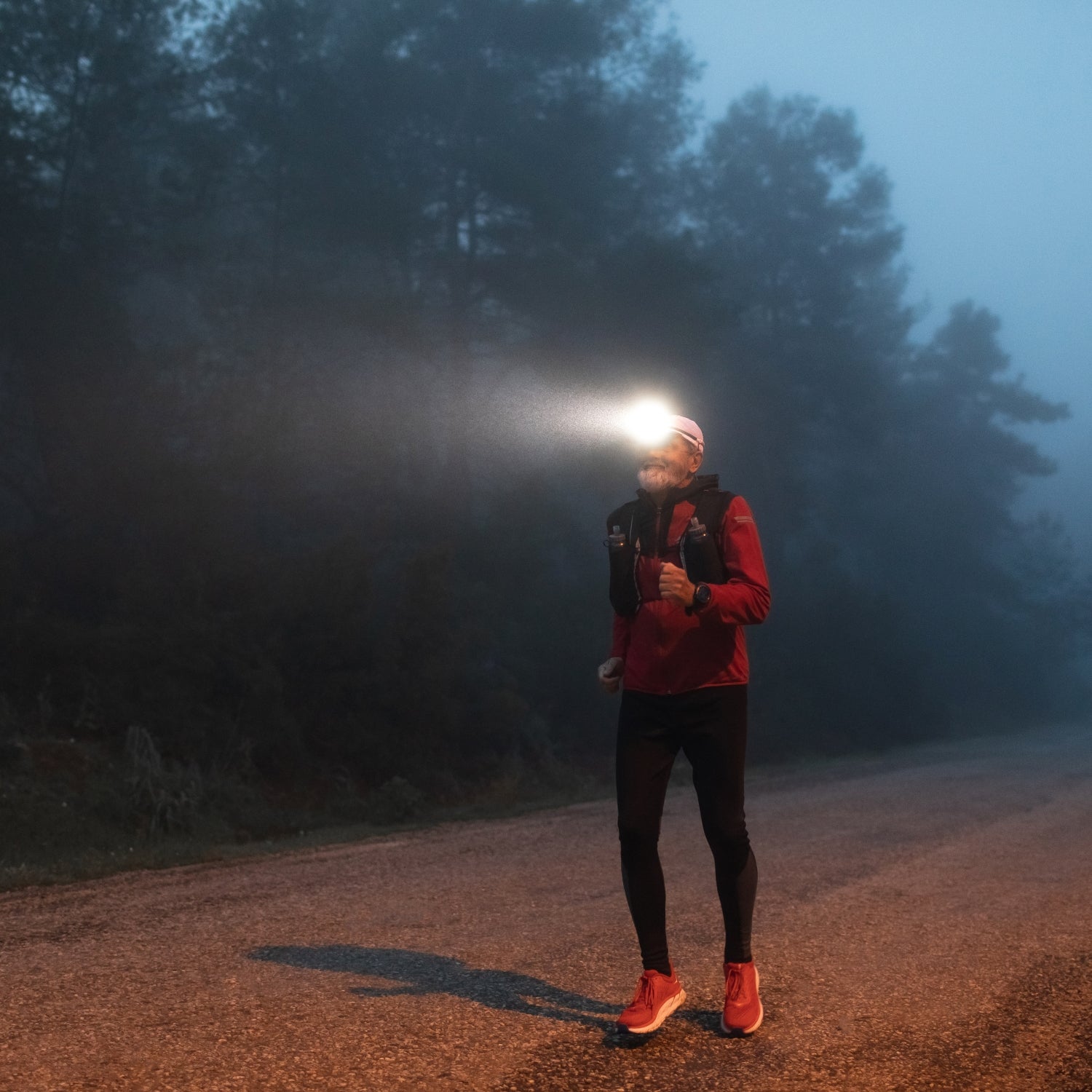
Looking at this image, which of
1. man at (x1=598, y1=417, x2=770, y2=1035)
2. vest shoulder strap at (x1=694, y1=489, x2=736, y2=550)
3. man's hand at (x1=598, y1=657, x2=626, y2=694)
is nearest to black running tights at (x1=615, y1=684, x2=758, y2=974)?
man at (x1=598, y1=417, x2=770, y2=1035)

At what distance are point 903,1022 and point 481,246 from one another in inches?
951

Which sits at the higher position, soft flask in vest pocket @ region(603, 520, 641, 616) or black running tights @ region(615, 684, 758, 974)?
soft flask in vest pocket @ region(603, 520, 641, 616)

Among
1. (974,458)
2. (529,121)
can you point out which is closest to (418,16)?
(529,121)

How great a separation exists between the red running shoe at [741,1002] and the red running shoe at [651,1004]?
0.56 ft

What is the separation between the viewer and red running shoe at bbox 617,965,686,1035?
416 cm

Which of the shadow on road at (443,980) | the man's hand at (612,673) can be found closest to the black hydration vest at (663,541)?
the man's hand at (612,673)

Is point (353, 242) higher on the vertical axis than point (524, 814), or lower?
higher

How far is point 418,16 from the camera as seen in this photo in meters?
26.6

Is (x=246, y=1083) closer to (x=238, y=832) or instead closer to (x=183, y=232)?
(x=238, y=832)

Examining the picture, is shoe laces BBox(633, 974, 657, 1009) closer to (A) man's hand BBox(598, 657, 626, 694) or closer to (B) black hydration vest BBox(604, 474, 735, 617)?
Result: (A) man's hand BBox(598, 657, 626, 694)

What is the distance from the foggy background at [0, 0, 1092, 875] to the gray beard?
6.26 metres

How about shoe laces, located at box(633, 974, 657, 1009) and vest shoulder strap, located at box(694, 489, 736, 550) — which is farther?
vest shoulder strap, located at box(694, 489, 736, 550)

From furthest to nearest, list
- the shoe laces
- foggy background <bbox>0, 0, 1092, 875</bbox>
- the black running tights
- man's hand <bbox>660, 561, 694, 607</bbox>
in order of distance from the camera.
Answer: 1. foggy background <bbox>0, 0, 1092, 875</bbox>
2. the black running tights
3. the shoe laces
4. man's hand <bbox>660, 561, 694, 607</bbox>

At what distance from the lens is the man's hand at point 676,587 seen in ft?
13.5
